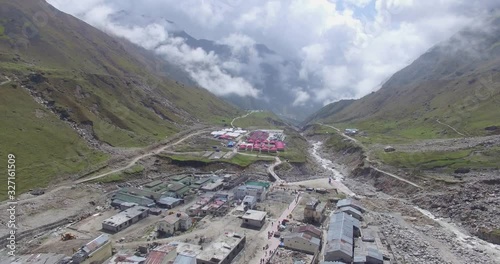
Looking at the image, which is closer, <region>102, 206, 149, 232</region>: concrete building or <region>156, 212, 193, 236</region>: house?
<region>156, 212, 193, 236</region>: house

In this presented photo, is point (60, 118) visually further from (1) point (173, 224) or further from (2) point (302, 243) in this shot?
(2) point (302, 243)

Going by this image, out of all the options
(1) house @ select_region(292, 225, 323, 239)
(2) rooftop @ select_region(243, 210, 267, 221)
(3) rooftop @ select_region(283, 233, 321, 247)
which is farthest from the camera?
(2) rooftop @ select_region(243, 210, 267, 221)

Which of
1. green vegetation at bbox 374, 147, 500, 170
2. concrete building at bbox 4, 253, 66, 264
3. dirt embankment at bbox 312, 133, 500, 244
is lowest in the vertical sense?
concrete building at bbox 4, 253, 66, 264

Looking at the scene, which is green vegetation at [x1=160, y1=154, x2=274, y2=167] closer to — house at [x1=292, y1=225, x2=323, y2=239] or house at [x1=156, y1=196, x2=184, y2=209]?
house at [x1=156, y1=196, x2=184, y2=209]

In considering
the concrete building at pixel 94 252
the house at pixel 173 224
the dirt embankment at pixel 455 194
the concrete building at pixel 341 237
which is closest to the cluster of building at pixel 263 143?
the dirt embankment at pixel 455 194

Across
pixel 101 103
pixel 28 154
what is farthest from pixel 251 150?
pixel 28 154

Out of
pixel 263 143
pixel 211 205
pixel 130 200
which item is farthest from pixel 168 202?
pixel 263 143

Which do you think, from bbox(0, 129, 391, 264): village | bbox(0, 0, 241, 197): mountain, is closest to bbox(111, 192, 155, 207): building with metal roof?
bbox(0, 129, 391, 264): village

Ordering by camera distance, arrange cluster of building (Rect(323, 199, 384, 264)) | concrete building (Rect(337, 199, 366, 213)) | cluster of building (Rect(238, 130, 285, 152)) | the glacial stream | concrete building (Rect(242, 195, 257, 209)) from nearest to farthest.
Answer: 1. cluster of building (Rect(323, 199, 384, 264))
2. the glacial stream
3. concrete building (Rect(337, 199, 366, 213))
4. concrete building (Rect(242, 195, 257, 209))
5. cluster of building (Rect(238, 130, 285, 152))
